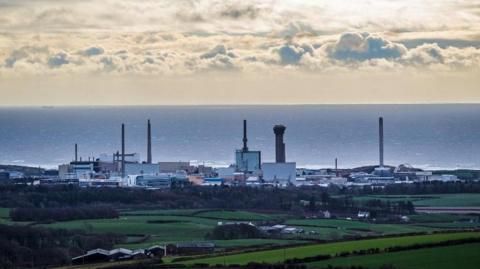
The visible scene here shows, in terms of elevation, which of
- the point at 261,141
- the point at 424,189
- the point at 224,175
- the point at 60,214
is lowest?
the point at 60,214

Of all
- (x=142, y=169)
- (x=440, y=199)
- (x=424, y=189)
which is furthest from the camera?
(x=142, y=169)

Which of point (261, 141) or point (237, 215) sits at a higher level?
point (261, 141)

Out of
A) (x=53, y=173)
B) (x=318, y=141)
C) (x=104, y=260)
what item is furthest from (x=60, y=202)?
(x=318, y=141)

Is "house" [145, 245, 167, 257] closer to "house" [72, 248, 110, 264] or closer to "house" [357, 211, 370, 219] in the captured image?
"house" [72, 248, 110, 264]

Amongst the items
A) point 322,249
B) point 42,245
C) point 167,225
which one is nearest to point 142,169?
point 167,225

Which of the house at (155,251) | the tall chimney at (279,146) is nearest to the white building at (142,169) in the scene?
the tall chimney at (279,146)

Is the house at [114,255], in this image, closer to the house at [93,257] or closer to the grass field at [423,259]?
the house at [93,257]

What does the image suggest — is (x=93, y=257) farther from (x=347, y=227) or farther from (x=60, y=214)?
(x=60, y=214)

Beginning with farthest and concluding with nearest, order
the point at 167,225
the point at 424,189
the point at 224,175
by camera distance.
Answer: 1. the point at 224,175
2. the point at 424,189
3. the point at 167,225

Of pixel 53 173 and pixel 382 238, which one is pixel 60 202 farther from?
pixel 382 238
